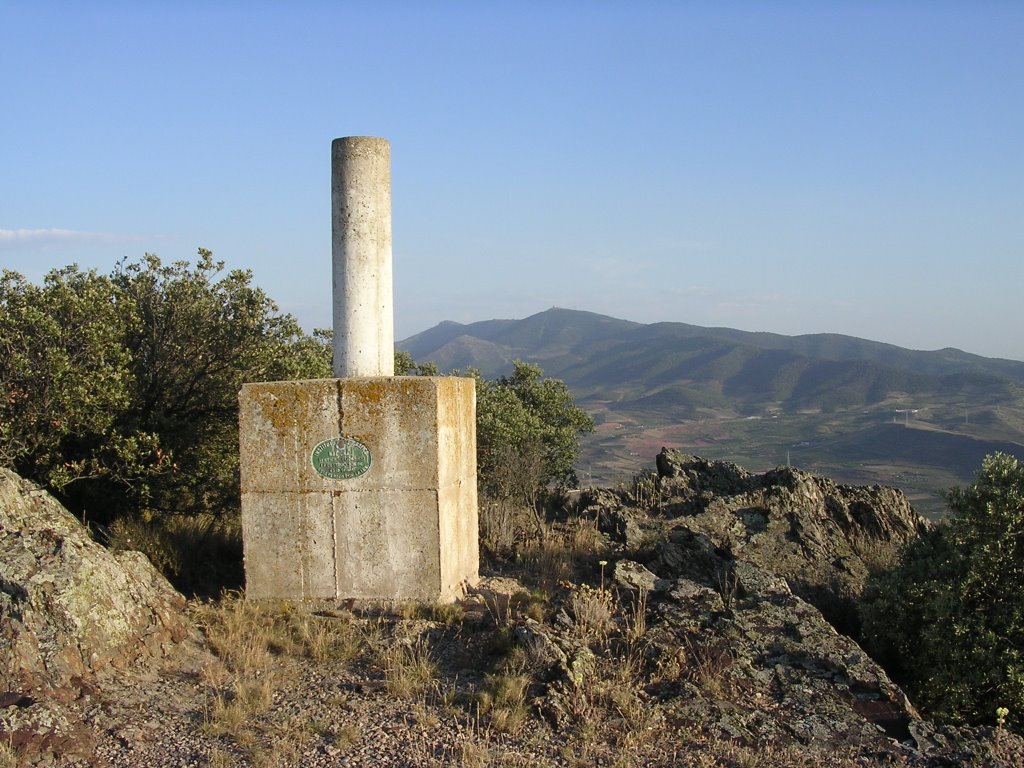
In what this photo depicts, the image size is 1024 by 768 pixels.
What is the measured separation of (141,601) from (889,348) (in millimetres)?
204098

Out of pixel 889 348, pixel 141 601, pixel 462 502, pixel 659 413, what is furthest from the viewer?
pixel 889 348

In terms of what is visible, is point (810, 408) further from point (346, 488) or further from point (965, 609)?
point (346, 488)

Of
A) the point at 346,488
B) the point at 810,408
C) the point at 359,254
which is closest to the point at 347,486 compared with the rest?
the point at 346,488

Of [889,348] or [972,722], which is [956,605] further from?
[889,348]

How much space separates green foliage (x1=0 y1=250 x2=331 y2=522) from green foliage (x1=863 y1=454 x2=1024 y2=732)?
6.86 meters

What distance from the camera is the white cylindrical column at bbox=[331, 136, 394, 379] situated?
8.09 metres

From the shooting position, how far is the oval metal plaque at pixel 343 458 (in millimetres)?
7633

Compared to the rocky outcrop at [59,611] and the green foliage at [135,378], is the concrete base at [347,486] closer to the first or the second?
the rocky outcrop at [59,611]

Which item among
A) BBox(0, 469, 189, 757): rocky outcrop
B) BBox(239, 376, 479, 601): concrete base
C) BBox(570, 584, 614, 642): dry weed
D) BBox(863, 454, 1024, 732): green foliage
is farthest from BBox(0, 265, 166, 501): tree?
BBox(863, 454, 1024, 732): green foliage

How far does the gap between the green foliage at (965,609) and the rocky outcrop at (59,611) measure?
5.48 m

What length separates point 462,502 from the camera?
8320mm

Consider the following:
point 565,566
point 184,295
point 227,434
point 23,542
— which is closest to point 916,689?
point 565,566

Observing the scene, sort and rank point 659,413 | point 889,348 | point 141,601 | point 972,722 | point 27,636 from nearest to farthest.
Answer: point 27,636 → point 972,722 → point 141,601 → point 659,413 → point 889,348

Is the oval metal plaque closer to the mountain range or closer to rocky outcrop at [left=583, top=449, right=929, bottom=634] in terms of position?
→ rocky outcrop at [left=583, top=449, right=929, bottom=634]
